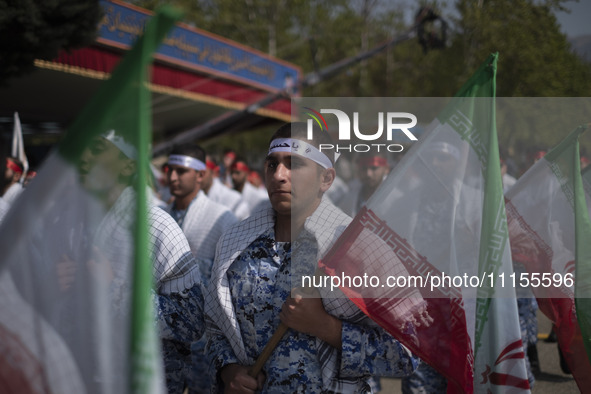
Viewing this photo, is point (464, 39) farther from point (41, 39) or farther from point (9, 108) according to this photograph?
point (9, 108)

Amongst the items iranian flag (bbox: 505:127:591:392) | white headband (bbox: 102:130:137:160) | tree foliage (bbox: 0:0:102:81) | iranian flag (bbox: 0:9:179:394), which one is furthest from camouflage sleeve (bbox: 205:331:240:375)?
tree foliage (bbox: 0:0:102:81)

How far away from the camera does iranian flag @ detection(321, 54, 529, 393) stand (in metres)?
2.60

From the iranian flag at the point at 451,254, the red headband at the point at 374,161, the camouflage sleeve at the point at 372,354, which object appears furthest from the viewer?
the red headband at the point at 374,161

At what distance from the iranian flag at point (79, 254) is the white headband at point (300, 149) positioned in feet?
4.16

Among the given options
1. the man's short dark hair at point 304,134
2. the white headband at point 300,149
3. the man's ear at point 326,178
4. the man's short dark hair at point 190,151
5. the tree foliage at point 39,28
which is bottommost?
the man's ear at point 326,178

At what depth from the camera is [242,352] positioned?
104 inches

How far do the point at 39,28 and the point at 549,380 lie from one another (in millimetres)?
6681

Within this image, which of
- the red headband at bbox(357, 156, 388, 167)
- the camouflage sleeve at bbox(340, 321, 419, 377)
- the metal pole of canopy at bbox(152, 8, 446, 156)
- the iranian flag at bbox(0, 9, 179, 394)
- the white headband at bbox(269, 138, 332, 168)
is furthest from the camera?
the metal pole of canopy at bbox(152, 8, 446, 156)

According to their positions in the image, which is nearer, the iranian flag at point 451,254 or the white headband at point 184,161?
the iranian flag at point 451,254

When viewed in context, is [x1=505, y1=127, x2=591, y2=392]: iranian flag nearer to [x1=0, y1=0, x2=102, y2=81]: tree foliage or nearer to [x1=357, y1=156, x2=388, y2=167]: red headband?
[x1=357, y1=156, x2=388, y2=167]: red headband

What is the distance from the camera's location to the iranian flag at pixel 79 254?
4.75ft

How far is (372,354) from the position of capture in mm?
2547

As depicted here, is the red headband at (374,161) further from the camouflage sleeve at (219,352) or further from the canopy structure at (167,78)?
the canopy structure at (167,78)

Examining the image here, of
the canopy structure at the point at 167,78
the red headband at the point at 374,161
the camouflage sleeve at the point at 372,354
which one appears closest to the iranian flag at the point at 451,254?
the camouflage sleeve at the point at 372,354
